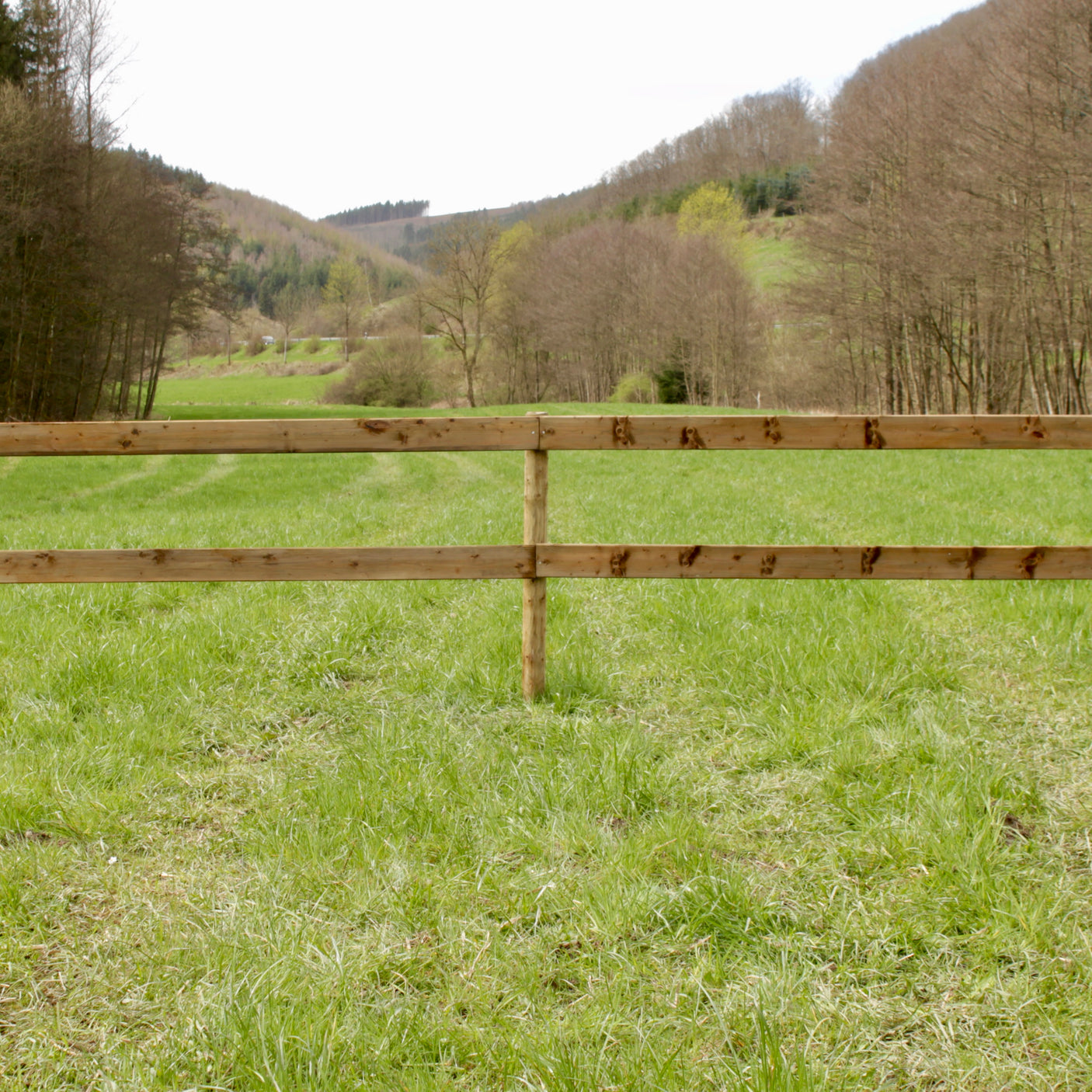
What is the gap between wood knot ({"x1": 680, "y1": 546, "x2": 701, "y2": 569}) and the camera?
4.04 metres

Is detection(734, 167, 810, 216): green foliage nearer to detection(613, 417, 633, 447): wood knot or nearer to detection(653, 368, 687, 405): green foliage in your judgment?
detection(653, 368, 687, 405): green foliage

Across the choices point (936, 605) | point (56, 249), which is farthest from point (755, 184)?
point (936, 605)

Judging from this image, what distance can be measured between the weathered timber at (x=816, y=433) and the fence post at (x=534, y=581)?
15cm

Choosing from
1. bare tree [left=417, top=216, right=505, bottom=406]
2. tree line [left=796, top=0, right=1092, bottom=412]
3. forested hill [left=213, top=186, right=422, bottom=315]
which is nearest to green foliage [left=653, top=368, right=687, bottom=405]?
tree line [left=796, top=0, right=1092, bottom=412]

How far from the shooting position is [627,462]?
864 inches

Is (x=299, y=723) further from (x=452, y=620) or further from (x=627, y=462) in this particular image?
(x=627, y=462)

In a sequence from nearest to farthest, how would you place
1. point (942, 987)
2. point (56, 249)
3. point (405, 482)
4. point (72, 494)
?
1. point (942, 987)
2. point (72, 494)
3. point (405, 482)
4. point (56, 249)

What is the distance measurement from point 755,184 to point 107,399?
81804 mm

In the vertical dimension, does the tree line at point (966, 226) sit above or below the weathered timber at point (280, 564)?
above

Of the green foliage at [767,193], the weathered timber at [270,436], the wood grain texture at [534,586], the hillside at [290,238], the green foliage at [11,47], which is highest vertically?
the hillside at [290,238]

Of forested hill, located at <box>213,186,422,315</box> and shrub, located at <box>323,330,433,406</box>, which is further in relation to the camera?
forested hill, located at <box>213,186,422,315</box>

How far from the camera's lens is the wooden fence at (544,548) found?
4070mm

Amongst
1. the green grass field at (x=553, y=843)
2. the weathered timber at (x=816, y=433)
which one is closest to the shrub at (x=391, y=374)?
the green grass field at (x=553, y=843)

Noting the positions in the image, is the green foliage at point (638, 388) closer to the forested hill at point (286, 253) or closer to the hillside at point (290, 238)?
the forested hill at point (286, 253)
